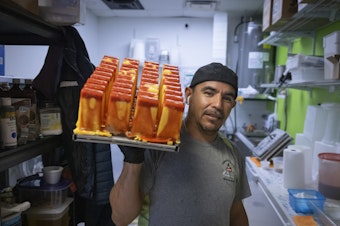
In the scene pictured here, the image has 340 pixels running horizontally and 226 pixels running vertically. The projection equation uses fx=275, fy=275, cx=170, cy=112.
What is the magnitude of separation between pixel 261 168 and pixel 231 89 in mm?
1212

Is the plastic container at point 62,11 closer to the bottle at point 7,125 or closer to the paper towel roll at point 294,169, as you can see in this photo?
the bottle at point 7,125

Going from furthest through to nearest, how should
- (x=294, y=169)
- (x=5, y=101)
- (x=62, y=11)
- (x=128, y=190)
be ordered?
(x=294, y=169) < (x=62, y=11) < (x=5, y=101) < (x=128, y=190)

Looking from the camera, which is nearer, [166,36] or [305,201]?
[305,201]

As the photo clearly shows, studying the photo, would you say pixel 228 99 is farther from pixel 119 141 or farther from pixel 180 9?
pixel 180 9

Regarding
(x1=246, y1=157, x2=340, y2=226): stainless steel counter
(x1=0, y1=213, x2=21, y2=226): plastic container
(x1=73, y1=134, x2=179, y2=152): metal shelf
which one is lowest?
(x1=246, y1=157, x2=340, y2=226): stainless steel counter

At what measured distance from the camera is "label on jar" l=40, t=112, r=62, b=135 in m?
1.34

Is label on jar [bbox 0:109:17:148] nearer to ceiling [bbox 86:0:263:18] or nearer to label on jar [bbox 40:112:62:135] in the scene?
label on jar [bbox 40:112:62:135]

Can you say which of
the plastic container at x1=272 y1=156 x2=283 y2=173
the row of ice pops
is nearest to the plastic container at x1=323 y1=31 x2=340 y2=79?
the plastic container at x1=272 y1=156 x2=283 y2=173

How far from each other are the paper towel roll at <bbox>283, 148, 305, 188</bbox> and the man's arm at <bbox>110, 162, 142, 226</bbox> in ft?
3.50

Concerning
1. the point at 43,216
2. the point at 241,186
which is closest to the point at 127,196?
the point at 241,186

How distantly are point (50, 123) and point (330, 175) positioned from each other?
1.49 meters

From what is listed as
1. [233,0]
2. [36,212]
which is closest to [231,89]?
[36,212]

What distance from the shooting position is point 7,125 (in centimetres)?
106

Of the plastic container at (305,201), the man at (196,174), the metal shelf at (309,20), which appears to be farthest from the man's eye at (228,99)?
the metal shelf at (309,20)
